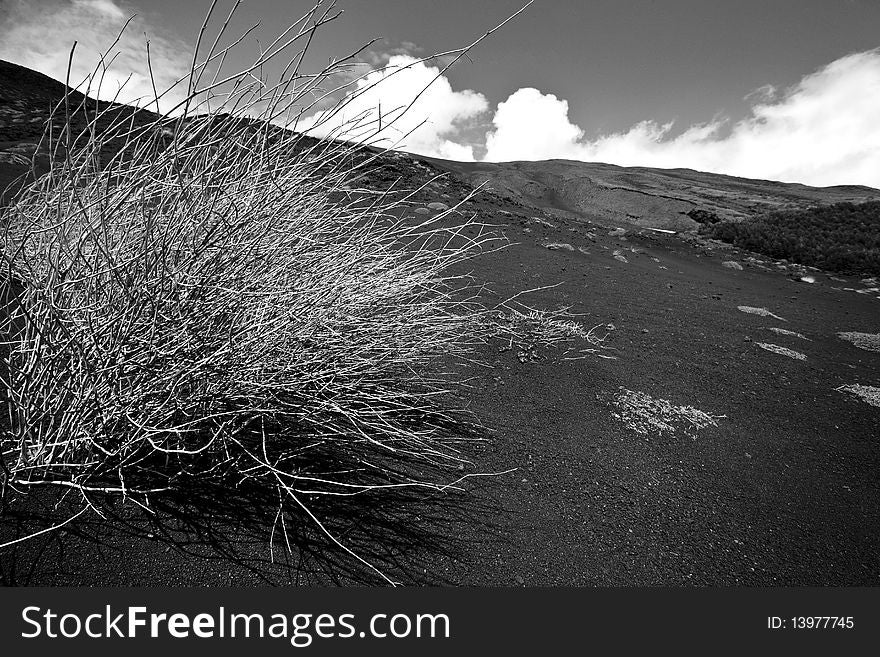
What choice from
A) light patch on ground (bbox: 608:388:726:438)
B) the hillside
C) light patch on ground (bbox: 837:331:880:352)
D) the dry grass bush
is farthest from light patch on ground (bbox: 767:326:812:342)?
the dry grass bush

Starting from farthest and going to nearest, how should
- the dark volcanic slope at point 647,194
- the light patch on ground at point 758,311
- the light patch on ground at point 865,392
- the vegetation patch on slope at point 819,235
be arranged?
the dark volcanic slope at point 647,194, the vegetation patch on slope at point 819,235, the light patch on ground at point 758,311, the light patch on ground at point 865,392

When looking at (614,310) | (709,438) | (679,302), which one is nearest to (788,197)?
(679,302)

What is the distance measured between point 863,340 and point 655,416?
3.98 meters

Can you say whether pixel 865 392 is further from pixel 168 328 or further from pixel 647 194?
pixel 647 194

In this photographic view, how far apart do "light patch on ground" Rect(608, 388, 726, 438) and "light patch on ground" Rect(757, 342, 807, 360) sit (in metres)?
1.88

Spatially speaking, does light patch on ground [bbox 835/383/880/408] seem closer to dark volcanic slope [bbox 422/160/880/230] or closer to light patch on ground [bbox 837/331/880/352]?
light patch on ground [bbox 837/331/880/352]

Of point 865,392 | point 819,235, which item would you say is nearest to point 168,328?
point 865,392

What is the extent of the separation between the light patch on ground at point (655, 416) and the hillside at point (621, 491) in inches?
0.4

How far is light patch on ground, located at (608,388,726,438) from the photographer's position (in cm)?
227

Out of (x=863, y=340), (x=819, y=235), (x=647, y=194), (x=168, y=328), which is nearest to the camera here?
(x=168, y=328)

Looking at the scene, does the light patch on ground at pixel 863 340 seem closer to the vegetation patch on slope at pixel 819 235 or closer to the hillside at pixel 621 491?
the hillside at pixel 621 491

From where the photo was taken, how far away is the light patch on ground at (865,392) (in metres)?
3.01

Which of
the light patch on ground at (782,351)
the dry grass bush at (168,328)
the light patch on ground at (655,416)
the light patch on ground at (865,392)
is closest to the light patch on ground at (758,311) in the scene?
the light patch on ground at (782,351)

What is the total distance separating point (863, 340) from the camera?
4621 millimetres
